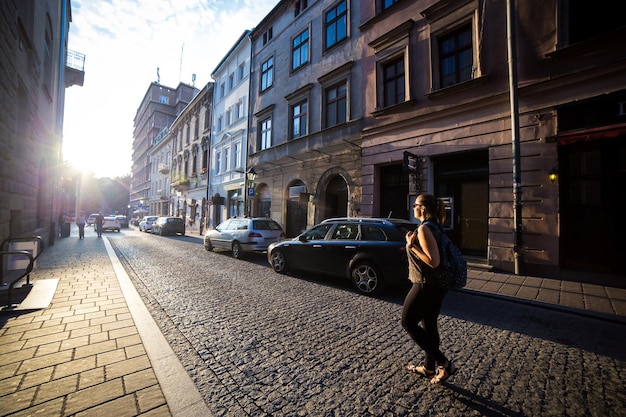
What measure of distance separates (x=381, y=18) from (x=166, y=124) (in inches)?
1997

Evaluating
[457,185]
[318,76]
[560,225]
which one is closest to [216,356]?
[560,225]

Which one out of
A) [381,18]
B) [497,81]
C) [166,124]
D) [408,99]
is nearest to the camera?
[497,81]

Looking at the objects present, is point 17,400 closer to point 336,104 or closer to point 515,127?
point 515,127

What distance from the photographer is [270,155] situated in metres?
17.5

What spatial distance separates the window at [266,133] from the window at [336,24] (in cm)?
617

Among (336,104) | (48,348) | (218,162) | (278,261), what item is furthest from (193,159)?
(48,348)

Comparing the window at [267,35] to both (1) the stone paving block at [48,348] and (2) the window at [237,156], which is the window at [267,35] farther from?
(1) the stone paving block at [48,348]

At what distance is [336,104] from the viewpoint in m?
13.6

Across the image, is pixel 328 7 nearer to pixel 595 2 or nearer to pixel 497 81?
pixel 497 81

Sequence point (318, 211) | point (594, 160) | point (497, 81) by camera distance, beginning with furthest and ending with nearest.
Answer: point (318, 211) < point (497, 81) < point (594, 160)

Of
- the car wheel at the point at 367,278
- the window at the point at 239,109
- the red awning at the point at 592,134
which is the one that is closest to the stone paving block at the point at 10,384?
the car wheel at the point at 367,278

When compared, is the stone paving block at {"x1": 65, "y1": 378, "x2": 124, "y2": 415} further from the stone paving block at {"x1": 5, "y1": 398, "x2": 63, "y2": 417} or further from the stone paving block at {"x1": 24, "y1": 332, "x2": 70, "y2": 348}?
the stone paving block at {"x1": 24, "y1": 332, "x2": 70, "y2": 348}

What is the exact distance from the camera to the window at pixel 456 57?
9125mm

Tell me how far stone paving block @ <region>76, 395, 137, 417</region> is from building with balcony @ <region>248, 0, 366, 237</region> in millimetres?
10583
